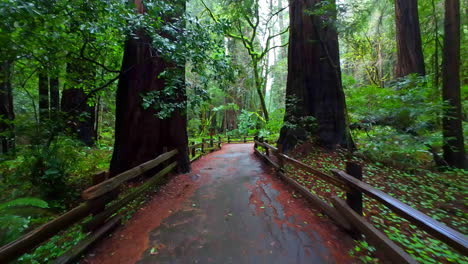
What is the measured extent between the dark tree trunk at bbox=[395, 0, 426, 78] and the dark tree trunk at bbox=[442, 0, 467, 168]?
299 cm

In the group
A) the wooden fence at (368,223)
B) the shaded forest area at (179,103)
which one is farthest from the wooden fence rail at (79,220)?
the wooden fence at (368,223)

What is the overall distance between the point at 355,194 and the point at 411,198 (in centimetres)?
258

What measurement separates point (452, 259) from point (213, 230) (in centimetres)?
316

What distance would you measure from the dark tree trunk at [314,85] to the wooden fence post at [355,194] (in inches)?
187

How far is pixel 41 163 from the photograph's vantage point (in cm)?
439

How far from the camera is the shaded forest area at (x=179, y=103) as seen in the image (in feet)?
11.3

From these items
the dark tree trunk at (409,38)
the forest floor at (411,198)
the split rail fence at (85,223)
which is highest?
the dark tree trunk at (409,38)

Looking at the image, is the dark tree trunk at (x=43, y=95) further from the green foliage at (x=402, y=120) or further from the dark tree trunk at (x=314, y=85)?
the green foliage at (x=402, y=120)

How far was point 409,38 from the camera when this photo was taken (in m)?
8.15

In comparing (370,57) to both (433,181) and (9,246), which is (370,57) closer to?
(433,181)

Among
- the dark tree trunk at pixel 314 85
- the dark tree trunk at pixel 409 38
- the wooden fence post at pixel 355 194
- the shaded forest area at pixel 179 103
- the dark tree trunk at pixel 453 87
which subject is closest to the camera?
the wooden fence post at pixel 355 194

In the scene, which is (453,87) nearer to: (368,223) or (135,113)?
(368,223)

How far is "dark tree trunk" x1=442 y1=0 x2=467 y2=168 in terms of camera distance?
17.1ft

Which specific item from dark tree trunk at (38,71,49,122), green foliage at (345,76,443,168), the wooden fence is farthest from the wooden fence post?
dark tree trunk at (38,71,49,122)
